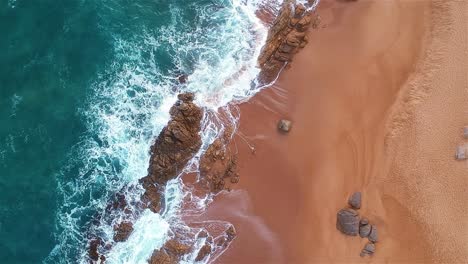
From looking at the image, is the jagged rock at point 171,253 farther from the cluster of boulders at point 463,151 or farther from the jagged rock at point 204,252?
the cluster of boulders at point 463,151

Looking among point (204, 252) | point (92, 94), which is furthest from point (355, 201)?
point (92, 94)

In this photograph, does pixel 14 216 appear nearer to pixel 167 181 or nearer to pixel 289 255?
pixel 167 181

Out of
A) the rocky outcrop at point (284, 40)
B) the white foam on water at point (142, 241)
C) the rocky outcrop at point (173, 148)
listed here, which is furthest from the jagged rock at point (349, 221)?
the white foam on water at point (142, 241)

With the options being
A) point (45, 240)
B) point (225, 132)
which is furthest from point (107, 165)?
point (225, 132)

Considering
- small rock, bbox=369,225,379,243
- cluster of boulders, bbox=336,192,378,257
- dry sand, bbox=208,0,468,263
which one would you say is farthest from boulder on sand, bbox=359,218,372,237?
dry sand, bbox=208,0,468,263

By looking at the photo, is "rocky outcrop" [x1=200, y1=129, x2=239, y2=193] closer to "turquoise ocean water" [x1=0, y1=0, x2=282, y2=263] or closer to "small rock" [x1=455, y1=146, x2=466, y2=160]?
"turquoise ocean water" [x1=0, y1=0, x2=282, y2=263]

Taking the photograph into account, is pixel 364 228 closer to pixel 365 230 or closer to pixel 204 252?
pixel 365 230
